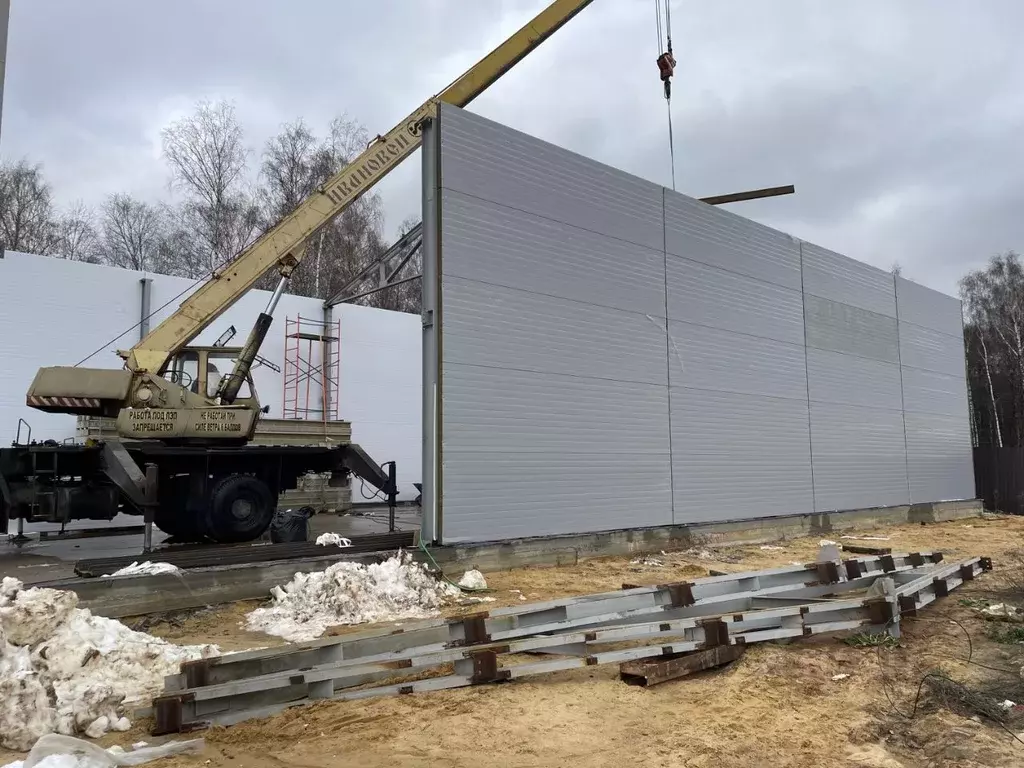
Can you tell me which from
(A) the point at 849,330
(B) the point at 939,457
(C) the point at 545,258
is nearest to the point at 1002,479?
(B) the point at 939,457

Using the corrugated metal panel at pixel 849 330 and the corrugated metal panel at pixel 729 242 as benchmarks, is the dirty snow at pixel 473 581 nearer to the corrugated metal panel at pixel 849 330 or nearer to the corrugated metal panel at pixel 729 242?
the corrugated metal panel at pixel 729 242

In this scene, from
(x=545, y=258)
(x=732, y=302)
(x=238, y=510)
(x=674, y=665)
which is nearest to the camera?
(x=674, y=665)

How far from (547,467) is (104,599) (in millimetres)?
6494

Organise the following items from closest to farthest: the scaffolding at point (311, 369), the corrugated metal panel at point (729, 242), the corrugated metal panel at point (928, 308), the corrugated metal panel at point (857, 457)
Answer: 1. the corrugated metal panel at point (729, 242)
2. the corrugated metal panel at point (857, 457)
3. the scaffolding at point (311, 369)
4. the corrugated metal panel at point (928, 308)

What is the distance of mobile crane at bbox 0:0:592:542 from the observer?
11281mm

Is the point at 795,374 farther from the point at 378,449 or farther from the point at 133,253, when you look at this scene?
the point at 133,253

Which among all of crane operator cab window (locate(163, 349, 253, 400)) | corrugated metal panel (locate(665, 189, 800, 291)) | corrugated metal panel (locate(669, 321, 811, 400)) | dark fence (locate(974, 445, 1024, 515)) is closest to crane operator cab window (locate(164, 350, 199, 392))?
crane operator cab window (locate(163, 349, 253, 400))

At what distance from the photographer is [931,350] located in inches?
888

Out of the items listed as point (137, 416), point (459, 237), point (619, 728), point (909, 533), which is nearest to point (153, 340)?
point (137, 416)

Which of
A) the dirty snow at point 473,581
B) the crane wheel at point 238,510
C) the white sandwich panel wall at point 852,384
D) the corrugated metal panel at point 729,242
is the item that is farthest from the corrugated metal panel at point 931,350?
the crane wheel at point 238,510

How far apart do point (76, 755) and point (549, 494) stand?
28.0 ft

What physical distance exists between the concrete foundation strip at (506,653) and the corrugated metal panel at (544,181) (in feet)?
24.3

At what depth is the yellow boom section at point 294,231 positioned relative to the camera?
39.4 feet

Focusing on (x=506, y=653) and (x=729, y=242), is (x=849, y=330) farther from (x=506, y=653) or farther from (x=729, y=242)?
(x=506, y=653)
